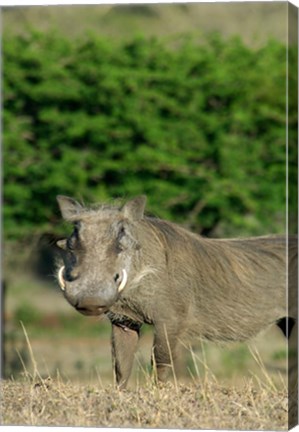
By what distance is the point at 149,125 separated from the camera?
33.4 ft

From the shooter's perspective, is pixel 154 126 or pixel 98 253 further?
pixel 154 126

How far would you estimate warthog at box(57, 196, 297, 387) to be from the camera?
213 inches

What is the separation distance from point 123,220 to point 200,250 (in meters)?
0.65

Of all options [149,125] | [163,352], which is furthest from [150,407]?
[149,125]

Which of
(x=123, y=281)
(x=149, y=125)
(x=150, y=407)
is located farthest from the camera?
(x=149, y=125)

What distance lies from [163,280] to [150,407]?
0.91 meters

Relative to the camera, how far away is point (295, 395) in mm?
5086

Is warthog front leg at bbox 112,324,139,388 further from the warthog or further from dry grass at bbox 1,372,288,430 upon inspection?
dry grass at bbox 1,372,288,430

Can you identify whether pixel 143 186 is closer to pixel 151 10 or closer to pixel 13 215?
pixel 13 215

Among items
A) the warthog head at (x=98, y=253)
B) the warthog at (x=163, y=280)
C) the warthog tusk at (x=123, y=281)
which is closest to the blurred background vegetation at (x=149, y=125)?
→ the warthog at (x=163, y=280)

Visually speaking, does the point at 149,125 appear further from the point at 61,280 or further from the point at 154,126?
the point at 61,280

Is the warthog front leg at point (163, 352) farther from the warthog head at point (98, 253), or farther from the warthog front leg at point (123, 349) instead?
the warthog head at point (98, 253)

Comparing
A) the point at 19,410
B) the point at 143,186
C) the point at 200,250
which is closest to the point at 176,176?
the point at 143,186

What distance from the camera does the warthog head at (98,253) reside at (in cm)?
525
